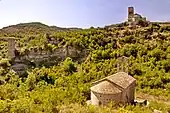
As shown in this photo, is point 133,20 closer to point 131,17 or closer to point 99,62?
point 131,17

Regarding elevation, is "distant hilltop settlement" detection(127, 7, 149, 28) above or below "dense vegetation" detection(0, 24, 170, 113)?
above

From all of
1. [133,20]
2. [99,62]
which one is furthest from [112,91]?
[133,20]

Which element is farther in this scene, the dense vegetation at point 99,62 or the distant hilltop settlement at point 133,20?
the distant hilltop settlement at point 133,20

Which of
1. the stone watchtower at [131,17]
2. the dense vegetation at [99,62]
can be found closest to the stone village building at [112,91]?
the dense vegetation at [99,62]

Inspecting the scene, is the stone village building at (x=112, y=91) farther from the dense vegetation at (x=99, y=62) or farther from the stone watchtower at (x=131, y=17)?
the stone watchtower at (x=131, y=17)

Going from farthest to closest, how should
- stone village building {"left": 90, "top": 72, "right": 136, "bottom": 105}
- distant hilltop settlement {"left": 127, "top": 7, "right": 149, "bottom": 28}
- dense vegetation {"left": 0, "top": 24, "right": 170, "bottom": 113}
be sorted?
distant hilltop settlement {"left": 127, "top": 7, "right": 149, "bottom": 28} → dense vegetation {"left": 0, "top": 24, "right": 170, "bottom": 113} → stone village building {"left": 90, "top": 72, "right": 136, "bottom": 105}

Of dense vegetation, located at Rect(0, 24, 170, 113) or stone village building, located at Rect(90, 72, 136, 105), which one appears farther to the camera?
dense vegetation, located at Rect(0, 24, 170, 113)

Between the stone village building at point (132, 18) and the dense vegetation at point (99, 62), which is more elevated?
the stone village building at point (132, 18)

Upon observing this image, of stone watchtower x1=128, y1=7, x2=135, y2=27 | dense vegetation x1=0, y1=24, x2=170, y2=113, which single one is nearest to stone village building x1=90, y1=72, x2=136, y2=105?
dense vegetation x1=0, y1=24, x2=170, y2=113

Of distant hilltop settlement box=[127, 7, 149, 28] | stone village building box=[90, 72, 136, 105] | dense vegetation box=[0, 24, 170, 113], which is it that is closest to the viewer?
stone village building box=[90, 72, 136, 105]

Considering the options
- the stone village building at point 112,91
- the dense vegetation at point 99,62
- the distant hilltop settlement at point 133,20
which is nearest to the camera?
the stone village building at point 112,91

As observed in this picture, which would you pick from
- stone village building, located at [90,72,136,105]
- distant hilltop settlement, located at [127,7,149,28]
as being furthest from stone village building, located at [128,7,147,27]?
stone village building, located at [90,72,136,105]

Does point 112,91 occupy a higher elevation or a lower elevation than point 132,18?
lower

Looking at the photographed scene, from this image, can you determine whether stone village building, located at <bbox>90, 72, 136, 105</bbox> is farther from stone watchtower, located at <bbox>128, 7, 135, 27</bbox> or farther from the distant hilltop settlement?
stone watchtower, located at <bbox>128, 7, 135, 27</bbox>
